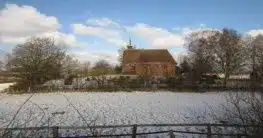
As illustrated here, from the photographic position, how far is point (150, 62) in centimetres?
5784

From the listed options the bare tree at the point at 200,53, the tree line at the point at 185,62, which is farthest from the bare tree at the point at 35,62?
the bare tree at the point at 200,53

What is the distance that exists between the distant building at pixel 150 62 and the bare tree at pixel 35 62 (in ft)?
64.2

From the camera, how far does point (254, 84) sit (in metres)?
6.38

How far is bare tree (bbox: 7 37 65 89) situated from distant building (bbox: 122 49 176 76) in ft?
64.2

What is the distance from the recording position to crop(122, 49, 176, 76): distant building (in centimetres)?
5775

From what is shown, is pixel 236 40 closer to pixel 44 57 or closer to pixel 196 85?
pixel 196 85

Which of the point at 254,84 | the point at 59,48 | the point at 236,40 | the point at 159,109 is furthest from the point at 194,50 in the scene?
the point at 254,84

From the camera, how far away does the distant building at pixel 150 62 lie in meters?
57.8

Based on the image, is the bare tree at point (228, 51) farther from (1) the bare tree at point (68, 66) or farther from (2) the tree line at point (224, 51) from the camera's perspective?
(1) the bare tree at point (68, 66)

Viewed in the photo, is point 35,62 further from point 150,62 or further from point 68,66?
point 150,62

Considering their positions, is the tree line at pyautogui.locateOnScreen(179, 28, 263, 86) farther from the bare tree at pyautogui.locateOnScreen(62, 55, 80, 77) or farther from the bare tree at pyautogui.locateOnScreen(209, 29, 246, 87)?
the bare tree at pyautogui.locateOnScreen(62, 55, 80, 77)

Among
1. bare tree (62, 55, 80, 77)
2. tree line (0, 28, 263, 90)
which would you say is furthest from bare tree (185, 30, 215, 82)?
bare tree (62, 55, 80, 77)

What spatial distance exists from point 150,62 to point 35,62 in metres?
25.0

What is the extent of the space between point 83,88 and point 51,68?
600cm
